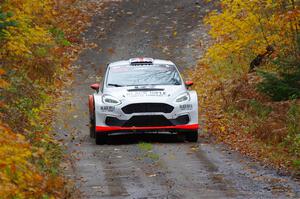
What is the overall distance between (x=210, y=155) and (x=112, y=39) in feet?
65.6

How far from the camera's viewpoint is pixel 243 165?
45.2ft

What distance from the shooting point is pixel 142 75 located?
17.7 m

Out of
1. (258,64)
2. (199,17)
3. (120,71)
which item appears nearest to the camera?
(120,71)

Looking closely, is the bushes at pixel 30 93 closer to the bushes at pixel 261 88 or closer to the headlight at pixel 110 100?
the headlight at pixel 110 100

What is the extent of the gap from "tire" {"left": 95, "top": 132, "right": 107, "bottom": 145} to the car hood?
0.82 metres

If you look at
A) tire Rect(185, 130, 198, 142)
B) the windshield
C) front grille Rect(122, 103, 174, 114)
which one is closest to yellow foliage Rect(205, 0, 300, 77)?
the windshield

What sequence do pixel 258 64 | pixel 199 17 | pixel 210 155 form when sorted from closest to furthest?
1. pixel 210 155
2. pixel 258 64
3. pixel 199 17

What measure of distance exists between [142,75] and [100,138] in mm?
1940

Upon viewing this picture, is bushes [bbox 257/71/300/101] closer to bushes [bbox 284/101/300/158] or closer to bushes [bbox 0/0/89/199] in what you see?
bushes [bbox 284/101/300/158]

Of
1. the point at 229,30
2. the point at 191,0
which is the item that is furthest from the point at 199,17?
the point at 229,30

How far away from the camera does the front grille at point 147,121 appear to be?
16.3 metres

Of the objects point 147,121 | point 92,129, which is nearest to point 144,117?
point 147,121

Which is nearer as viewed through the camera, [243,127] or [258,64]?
[243,127]

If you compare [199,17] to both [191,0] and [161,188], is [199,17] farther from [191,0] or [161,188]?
[161,188]
